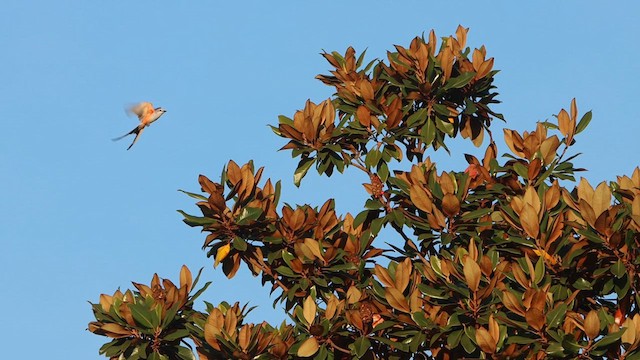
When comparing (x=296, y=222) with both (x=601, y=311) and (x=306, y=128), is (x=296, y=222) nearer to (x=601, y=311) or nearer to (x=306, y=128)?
(x=306, y=128)

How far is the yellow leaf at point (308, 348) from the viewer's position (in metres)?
9.32

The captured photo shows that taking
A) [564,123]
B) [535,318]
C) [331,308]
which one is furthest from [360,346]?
[564,123]

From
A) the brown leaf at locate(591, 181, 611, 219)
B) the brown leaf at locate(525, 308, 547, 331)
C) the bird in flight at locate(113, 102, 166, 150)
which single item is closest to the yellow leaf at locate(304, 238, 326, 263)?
the brown leaf at locate(525, 308, 547, 331)

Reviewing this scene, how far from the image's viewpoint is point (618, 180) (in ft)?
32.8

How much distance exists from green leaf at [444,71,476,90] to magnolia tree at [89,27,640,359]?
1 cm

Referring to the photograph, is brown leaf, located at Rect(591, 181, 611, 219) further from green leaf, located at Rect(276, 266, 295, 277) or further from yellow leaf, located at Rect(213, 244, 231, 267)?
yellow leaf, located at Rect(213, 244, 231, 267)

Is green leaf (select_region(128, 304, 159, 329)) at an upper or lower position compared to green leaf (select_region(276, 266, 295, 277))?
lower

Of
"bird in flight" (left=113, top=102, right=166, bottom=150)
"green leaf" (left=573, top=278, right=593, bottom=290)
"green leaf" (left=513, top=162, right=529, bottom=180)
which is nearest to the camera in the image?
"green leaf" (left=573, top=278, right=593, bottom=290)

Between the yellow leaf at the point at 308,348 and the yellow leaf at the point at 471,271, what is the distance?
1.31m

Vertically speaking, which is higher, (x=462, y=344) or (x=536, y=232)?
(x=536, y=232)

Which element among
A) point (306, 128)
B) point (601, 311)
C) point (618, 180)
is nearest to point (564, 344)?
point (601, 311)

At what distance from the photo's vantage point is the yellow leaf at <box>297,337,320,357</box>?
30.6ft

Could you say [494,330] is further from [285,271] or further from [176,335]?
[176,335]

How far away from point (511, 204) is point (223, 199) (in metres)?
2.40
